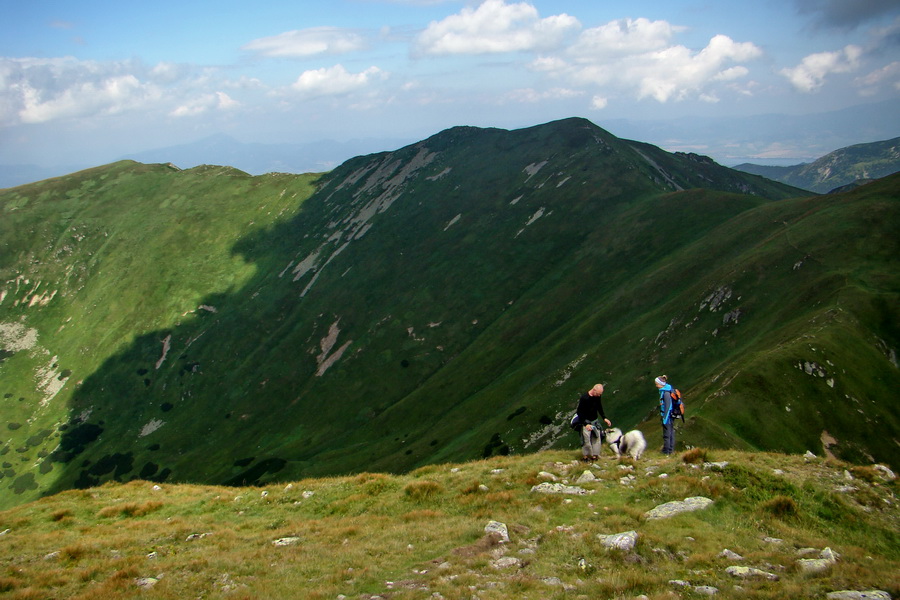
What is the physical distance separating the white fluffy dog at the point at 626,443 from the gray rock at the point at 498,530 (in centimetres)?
876

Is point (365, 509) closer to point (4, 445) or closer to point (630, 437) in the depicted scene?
point (630, 437)

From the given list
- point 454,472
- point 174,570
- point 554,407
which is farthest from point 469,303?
point 174,570

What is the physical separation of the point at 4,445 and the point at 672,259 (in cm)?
18671

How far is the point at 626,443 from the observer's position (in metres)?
24.7

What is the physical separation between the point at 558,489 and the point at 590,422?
4.05 m

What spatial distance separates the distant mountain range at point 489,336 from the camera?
5144 centimetres

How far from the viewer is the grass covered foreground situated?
13.9 m

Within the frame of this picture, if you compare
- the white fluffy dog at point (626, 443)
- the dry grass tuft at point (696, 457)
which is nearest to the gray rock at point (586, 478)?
the white fluffy dog at point (626, 443)

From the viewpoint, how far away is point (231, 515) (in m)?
25.5

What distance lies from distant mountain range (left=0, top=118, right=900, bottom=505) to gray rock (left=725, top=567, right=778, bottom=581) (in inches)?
1017

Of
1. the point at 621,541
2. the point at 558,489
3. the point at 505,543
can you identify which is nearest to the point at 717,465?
the point at 558,489

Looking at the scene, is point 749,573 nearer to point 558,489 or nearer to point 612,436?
point 558,489

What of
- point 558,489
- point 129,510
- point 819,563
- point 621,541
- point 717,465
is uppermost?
point 819,563

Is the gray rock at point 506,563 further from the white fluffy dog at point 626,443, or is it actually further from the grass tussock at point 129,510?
the grass tussock at point 129,510
